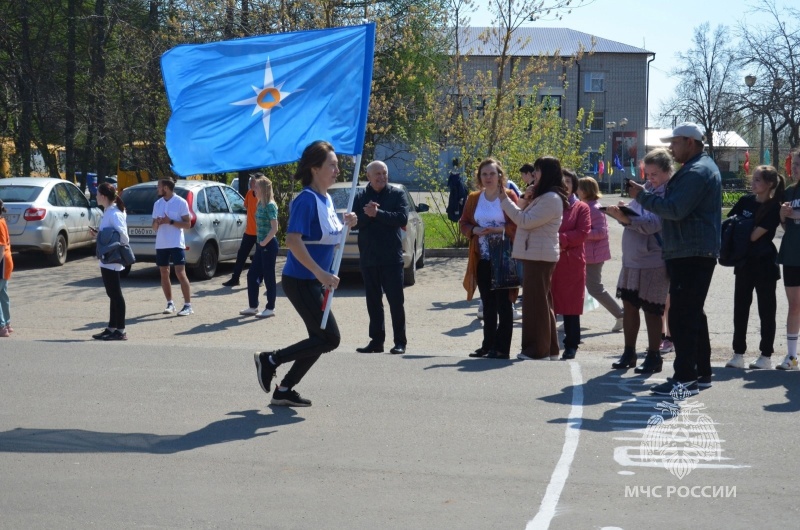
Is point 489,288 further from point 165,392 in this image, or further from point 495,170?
point 165,392

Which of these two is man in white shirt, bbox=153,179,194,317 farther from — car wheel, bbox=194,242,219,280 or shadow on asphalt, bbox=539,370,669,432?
shadow on asphalt, bbox=539,370,669,432

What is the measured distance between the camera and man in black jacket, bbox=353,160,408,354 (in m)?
9.67

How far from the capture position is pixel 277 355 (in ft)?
23.2

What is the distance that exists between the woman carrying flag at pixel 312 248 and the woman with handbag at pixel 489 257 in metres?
2.79

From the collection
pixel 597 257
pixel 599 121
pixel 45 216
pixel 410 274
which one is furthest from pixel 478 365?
pixel 599 121

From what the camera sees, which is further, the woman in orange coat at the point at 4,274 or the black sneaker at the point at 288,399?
the woman in orange coat at the point at 4,274

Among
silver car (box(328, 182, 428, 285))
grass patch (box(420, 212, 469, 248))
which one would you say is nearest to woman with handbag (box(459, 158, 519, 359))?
silver car (box(328, 182, 428, 285))

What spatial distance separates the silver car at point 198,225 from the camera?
16.3m

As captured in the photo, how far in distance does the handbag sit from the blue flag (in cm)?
232

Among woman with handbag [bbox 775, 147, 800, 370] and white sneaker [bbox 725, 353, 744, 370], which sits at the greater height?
woman with handbag [bbox 775, 147, 800, 370]

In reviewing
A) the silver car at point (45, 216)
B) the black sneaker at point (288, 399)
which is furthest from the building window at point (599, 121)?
the black sneaker at point (288, 399)

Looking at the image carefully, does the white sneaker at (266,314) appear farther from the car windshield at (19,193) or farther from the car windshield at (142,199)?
the car windshield at (19,193)

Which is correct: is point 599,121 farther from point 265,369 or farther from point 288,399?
point 265,369

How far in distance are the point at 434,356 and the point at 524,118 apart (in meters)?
13.0
